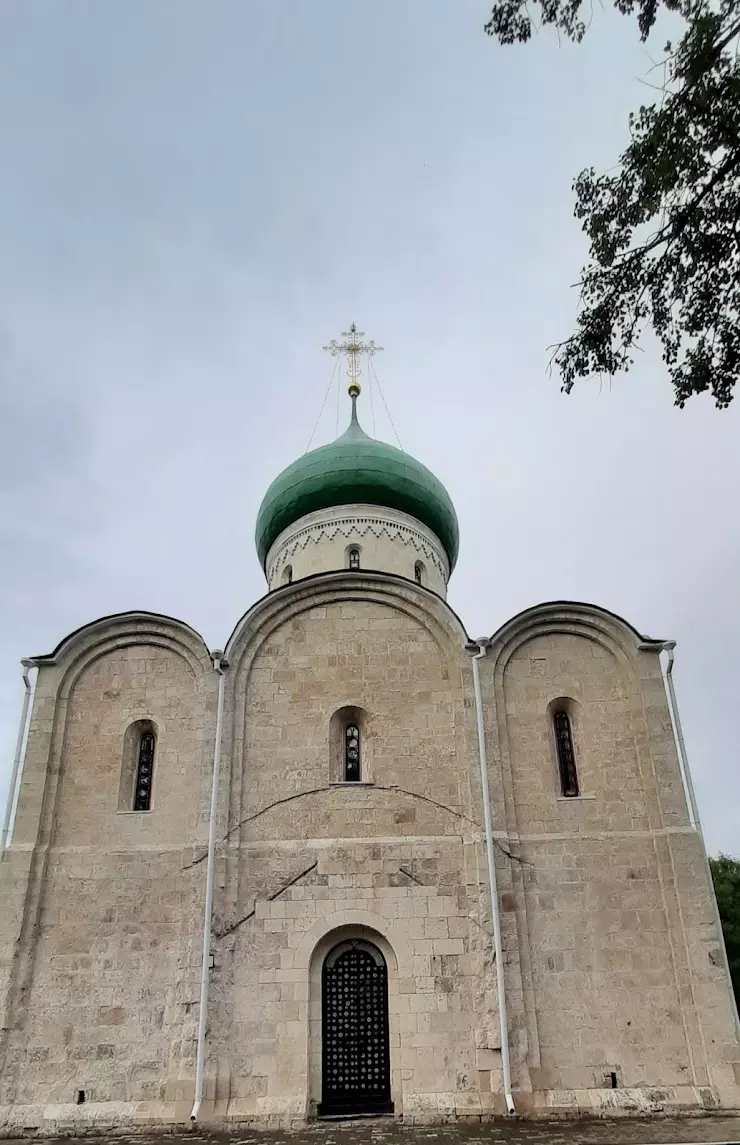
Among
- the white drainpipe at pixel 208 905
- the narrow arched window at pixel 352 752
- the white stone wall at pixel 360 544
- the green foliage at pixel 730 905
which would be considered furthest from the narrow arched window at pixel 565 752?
the green foliage at pixel 730 905

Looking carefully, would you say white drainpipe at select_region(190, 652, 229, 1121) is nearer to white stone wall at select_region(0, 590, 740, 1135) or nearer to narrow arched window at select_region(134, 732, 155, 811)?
white stone wall at select_region(0, 590, 740, 1135)

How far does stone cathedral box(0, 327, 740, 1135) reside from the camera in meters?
8.68

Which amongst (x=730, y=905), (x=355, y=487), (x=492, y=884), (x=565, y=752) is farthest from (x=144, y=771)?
(x=730, y=905)

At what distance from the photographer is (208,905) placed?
920cm

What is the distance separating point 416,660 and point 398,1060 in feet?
14.6

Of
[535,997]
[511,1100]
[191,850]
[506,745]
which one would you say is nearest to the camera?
[511,1100]

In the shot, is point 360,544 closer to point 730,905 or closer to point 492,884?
point 492,884

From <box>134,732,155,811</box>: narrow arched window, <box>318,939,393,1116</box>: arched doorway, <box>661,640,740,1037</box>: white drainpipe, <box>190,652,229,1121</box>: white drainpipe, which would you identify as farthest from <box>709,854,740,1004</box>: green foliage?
<box>134,732,155,811</box>: narrow arched window

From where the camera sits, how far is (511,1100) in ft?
27.3

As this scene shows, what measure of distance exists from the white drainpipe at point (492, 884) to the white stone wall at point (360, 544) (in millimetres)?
3378

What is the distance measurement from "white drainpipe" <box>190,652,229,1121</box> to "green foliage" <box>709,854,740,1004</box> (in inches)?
496

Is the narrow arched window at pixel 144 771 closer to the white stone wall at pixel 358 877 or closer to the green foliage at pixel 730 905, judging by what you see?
the white stone wall at pixel 358 877

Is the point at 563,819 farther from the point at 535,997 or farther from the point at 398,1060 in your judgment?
the point at 398,1060

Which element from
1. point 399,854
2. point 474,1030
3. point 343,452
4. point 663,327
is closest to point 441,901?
point 399,854
